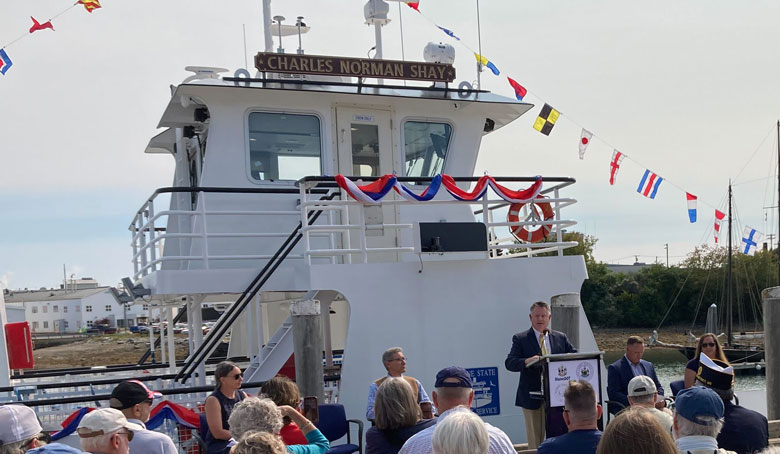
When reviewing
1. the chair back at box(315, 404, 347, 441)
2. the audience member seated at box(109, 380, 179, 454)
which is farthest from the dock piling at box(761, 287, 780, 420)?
the audience member seated at box(109, 380, 179, 454)

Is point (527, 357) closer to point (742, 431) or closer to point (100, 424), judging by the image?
point (742, 431)

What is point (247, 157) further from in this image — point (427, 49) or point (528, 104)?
point (528, 104)

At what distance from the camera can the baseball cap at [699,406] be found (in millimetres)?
3541

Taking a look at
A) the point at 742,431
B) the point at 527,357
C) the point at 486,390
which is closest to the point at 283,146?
the point at 486,390

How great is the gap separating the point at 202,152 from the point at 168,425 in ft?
15.3

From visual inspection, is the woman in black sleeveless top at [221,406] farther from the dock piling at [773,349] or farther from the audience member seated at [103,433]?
the dock piling at [773,349]

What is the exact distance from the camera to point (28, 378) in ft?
41.2

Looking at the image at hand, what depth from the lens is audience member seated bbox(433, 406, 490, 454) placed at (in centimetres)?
330

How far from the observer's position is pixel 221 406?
5.90 m

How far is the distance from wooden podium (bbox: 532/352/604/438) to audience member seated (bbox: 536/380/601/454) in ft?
8.66

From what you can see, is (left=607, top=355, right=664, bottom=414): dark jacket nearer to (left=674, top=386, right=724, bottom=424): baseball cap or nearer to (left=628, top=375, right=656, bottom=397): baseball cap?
(left=628, top=375, right=656, bottom=397): baseball cap

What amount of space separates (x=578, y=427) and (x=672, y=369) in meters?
31.6

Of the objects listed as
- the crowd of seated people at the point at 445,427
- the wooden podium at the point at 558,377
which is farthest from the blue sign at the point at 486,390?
the crowd of seated people at the point at 445,427

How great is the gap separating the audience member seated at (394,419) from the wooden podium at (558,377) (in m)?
2.45
